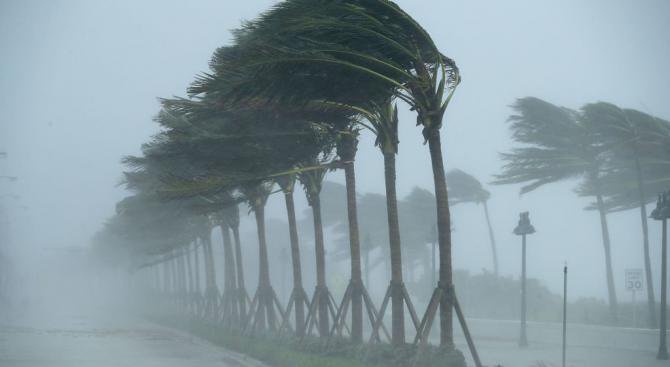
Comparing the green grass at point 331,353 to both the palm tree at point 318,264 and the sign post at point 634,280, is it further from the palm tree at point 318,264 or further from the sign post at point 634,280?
the sign post at point 634,280

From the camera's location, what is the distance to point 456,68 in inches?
642

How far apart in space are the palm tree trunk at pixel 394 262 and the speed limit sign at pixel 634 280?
12570 mm

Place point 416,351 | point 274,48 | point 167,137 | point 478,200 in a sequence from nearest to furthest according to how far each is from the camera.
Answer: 1. point 274,48
2. point 416,351
3. point 167,137
4. point 478,200

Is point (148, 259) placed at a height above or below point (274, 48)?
below

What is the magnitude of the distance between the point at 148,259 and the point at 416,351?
205ft

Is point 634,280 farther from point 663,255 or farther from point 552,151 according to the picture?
point 552,151

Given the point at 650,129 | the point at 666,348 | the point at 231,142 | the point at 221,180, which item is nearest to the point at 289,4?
the point at 221,180

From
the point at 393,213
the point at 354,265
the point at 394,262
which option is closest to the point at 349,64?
the point at 393,213

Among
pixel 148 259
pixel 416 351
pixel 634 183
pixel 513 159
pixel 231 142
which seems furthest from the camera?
pixel 148 259

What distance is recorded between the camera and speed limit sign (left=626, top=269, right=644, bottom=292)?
92.2 feet

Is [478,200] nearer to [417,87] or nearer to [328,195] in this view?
[328,195]

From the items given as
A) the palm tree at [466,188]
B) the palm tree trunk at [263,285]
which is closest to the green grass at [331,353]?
the palm tree trunk at [263,285]

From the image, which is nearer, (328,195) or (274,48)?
(274,48)

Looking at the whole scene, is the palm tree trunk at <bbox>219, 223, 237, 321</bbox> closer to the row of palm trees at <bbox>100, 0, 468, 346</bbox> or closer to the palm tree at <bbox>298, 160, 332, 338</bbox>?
the row of palm trees at <bbox>100, 0, 468, 346</bbox>
